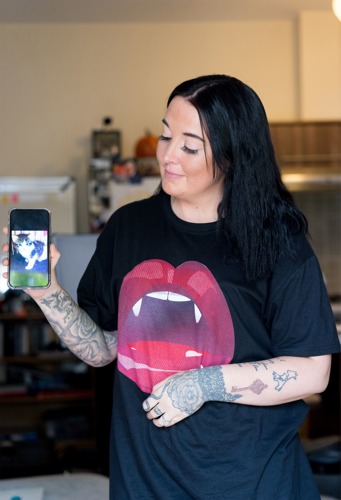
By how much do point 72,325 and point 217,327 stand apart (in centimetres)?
27

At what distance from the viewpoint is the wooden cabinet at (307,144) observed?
243 inches

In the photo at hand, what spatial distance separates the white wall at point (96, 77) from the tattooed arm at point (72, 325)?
501 cm

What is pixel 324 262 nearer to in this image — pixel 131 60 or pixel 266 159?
pixel 131 60

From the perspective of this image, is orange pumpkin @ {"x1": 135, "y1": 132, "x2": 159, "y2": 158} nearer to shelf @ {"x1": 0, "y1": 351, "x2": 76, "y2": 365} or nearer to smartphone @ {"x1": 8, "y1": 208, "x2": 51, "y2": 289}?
shelf @ {"x1": 0, "y1": 351, "x2": 76, "y2": 365}

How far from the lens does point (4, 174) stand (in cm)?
646

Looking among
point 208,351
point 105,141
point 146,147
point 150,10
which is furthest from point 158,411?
point 150,10

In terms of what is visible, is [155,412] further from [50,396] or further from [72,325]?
[50,396]

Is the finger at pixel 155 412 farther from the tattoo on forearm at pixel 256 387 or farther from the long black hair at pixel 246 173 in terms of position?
the long black hair at pixel 246 173

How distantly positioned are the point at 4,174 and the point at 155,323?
17.3ft

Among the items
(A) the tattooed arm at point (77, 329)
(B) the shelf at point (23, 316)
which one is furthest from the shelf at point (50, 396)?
(A) the tattooed arm at point (77, 329)

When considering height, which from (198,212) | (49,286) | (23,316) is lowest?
Result: (23,316)

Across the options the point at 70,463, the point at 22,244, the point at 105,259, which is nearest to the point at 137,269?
the point at 105,259

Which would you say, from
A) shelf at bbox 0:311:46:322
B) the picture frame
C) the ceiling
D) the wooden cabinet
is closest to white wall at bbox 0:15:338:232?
the ceiling

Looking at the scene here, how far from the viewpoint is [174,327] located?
4.63 ft
